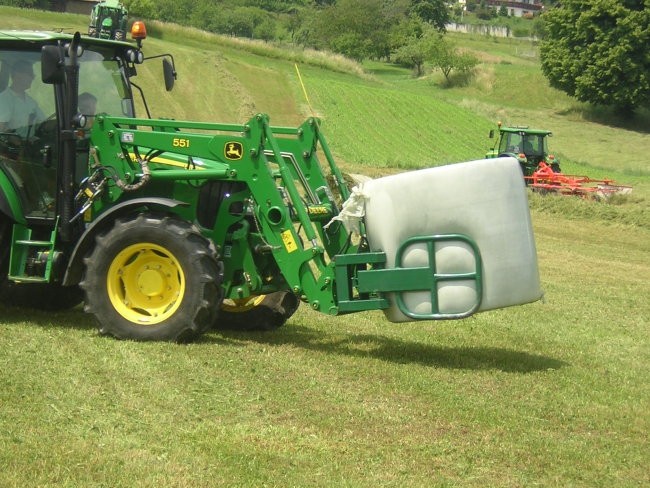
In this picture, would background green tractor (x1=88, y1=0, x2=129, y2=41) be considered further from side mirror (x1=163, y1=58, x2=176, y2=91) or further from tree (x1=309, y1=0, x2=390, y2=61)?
tree (x1=309, y1=0, x2=390, y2=61)

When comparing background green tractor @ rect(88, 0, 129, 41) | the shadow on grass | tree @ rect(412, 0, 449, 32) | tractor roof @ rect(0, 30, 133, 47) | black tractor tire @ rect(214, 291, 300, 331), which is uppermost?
tree @ rect(412, 0, 449, 32)

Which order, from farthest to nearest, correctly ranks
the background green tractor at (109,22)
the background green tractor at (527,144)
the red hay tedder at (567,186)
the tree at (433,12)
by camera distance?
the tree at (433,12) → the background green tractor at (527,144) → the red hay tedder at (567,186) → the background green tractor at (109,22)

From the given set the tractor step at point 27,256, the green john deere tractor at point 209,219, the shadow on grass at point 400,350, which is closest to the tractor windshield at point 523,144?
the shadow on grass at point 400,350

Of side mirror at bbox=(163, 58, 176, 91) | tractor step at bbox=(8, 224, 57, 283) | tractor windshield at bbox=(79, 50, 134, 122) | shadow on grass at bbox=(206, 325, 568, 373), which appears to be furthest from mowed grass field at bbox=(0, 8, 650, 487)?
side mirror at bbox=(163, 58, 176, 91)

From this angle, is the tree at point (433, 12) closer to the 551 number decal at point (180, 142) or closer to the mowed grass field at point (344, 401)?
the mowed grass field at point (344, 401)

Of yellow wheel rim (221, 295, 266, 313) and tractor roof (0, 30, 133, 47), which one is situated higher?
tractor roof (0, 30, 133, 47)

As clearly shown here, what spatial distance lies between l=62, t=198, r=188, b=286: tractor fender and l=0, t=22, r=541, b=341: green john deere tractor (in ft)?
0.06

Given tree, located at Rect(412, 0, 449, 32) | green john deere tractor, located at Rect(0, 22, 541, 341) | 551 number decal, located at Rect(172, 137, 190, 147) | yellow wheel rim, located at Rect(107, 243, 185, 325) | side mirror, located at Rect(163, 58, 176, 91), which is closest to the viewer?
green john deere tractor, located at Rect(0, 22, 541, 341)

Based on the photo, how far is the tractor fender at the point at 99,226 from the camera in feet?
28.5

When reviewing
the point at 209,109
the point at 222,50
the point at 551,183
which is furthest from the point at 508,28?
the point at 551,183

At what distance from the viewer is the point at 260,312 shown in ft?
32.2

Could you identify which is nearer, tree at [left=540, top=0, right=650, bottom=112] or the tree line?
tree at [left=540, top=0, right=650, bottom=112]

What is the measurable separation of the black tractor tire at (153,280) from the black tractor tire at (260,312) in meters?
1.20

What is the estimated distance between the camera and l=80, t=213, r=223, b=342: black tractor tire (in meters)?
8.50
